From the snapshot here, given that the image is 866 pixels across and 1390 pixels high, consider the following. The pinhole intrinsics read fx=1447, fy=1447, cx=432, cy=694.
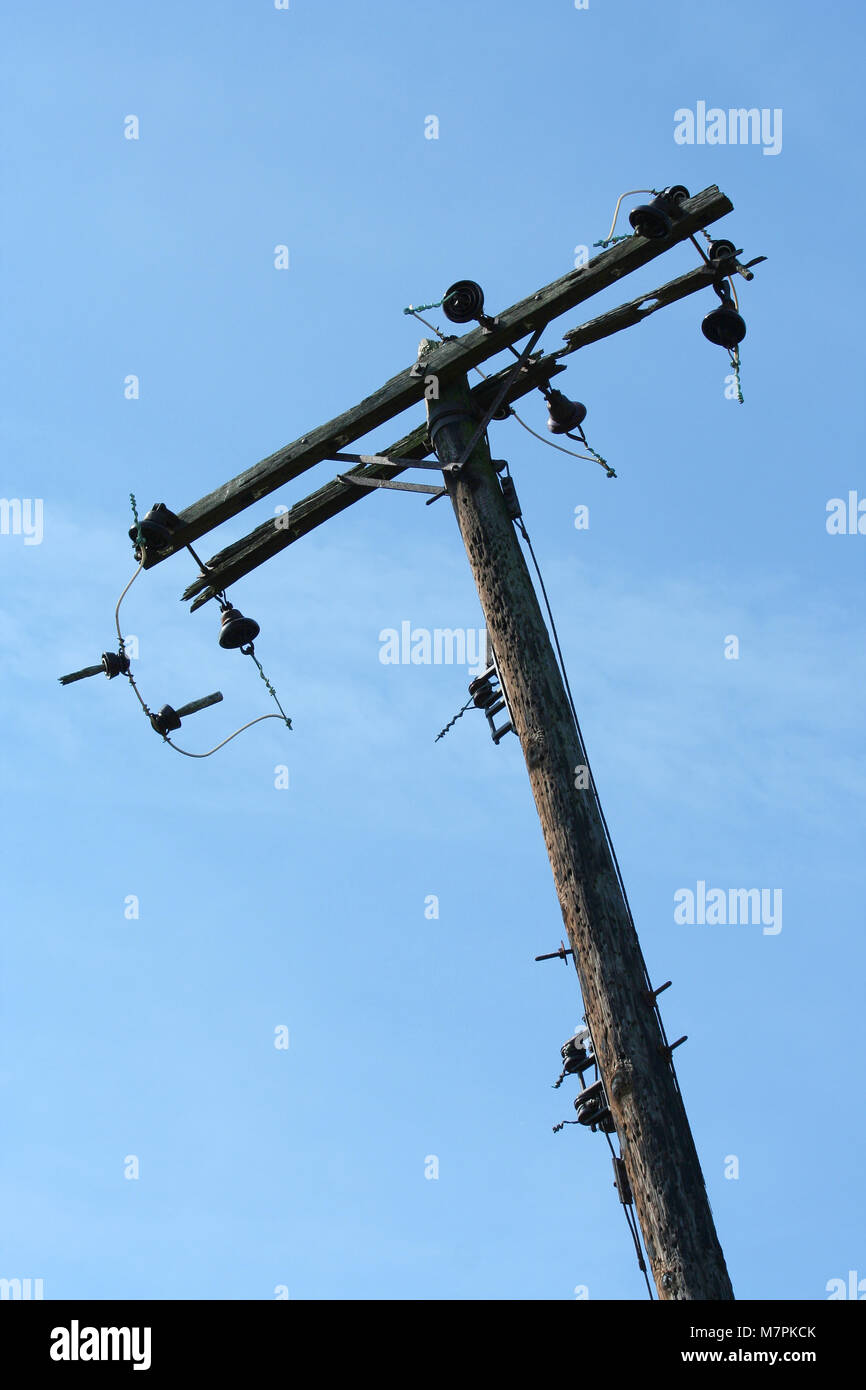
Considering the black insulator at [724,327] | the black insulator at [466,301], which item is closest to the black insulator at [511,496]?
the black insulator at [466,301]

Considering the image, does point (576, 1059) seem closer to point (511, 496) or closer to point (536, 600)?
point (536, 600)

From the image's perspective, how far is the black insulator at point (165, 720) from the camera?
8508mm

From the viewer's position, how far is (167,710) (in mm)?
8523

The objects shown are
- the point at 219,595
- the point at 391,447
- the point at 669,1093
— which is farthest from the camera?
the point at 219,595

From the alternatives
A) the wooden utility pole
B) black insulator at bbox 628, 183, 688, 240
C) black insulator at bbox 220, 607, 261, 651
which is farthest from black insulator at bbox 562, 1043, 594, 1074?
black insulator at bbox 628, 183, 688, 240

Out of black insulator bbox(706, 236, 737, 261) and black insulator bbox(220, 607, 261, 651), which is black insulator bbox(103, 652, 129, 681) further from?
black insulator bbox(706, 236, 737, 261)

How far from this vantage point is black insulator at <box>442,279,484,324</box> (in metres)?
7.17

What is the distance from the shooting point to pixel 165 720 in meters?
8.51

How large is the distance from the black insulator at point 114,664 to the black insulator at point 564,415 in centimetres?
280
